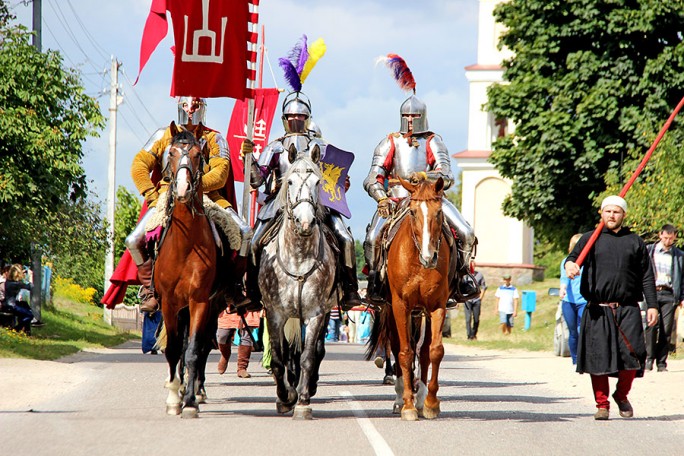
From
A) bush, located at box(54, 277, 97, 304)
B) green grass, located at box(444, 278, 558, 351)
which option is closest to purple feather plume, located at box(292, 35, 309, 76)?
green grass, located at box(444, 278, 558, 351)

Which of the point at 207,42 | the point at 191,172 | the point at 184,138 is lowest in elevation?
the point at 191,172

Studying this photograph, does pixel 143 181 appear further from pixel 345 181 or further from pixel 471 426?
pixel 471 426

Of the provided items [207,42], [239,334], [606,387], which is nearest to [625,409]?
[606,387]

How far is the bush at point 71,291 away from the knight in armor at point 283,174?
36368 millimetres

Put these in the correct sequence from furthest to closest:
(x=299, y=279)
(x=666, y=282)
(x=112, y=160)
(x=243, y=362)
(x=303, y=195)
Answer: (x=112, y=160) < (x=666, y=282) < (x=243, y=362) < (x=299, y=279) < (x=303, y=195)

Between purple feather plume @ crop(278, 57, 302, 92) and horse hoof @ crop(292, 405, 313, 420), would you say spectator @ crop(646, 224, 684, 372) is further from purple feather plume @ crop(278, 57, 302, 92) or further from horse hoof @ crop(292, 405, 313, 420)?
horse hoof @ crop(292, 405, 313, 420)

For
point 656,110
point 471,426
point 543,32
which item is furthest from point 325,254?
point 543,32

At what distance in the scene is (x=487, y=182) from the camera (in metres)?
68.6

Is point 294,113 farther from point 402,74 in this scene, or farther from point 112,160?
point 112,160

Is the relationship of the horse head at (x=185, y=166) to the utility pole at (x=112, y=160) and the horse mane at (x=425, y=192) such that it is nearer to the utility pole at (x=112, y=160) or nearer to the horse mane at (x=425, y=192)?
the horse mane at (x=425, y=192)

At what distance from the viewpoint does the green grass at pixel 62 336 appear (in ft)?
78.3

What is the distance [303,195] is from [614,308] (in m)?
3.26

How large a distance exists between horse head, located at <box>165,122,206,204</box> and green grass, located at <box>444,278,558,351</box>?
18221 millimetres

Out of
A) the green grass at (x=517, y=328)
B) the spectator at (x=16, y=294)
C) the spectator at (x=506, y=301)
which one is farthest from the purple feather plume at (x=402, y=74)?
the spectator at (x=506, y=301)
